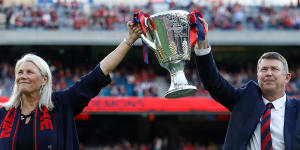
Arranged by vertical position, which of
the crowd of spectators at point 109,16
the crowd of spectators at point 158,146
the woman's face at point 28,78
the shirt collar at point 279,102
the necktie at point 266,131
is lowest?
the crowd of spectators at point 158,146

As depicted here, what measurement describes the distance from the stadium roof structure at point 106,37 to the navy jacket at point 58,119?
1521cm

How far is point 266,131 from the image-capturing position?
364 cm

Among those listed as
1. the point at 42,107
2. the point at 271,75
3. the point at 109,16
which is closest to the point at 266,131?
the point at 271,75

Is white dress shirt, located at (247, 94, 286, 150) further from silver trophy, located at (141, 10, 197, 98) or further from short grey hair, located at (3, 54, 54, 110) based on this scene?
short grey hair, located at (3, 54, 54, 110)

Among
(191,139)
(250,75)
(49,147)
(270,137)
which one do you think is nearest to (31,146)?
(49,147)

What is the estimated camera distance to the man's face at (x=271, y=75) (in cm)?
371

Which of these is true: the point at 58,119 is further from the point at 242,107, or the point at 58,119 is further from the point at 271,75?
the point at 271,75

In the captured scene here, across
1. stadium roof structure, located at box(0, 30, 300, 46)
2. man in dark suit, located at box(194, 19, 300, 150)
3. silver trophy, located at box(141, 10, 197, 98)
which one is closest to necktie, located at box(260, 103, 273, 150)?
man in dark suit, located at box(194, 19, 300, 150)

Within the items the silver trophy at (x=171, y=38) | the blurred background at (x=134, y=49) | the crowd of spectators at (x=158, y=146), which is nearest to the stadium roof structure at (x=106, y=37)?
the blurred background at (x=134, y=49)

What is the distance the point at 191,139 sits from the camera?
18.3 metres

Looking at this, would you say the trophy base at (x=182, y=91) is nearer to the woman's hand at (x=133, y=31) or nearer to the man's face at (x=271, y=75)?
the woman's hand at (x=133, y=31)

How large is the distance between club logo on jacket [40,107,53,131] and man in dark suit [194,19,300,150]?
47.1 inches

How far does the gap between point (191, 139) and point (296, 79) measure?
4.72 m

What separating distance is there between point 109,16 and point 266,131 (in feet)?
53.2
